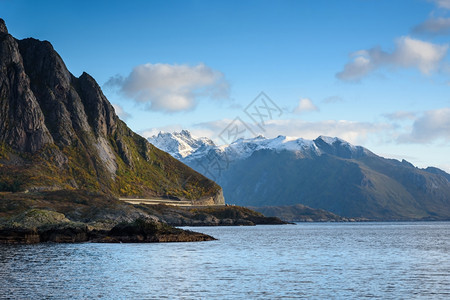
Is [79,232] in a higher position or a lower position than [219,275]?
higher

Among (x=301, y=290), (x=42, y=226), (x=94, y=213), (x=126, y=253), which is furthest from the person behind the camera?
(x=94, y=213)

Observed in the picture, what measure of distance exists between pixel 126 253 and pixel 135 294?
4611 cm

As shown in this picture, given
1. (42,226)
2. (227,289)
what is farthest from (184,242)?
(227,289)

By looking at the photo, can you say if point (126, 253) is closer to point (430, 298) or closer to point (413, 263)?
point (413, 263)

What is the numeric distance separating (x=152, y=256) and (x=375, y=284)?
4228cm

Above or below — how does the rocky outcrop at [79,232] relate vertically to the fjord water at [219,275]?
above

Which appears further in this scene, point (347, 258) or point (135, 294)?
point (347, 258)

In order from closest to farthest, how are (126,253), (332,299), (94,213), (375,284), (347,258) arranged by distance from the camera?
(332,299) < (375,284) < (347,258) < (126,253) < (94,213)

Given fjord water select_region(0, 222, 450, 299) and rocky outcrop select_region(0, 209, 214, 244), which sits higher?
rocky outcrop select_region(0, 209, 214, 244)

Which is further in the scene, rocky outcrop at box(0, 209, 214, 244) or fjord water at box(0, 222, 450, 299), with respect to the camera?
rocky outcrop at box(0, 209, 214, 244)

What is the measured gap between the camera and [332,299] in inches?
1876

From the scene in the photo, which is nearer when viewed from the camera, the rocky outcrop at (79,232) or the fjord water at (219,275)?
the fjord water at (219,275)

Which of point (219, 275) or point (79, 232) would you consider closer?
point (219, 275)

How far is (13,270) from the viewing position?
66.5m
